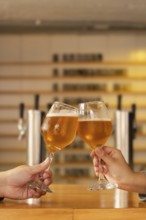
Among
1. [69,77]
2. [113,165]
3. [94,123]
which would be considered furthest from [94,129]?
[69,77]

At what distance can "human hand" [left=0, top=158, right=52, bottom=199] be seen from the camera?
1332 millimetres

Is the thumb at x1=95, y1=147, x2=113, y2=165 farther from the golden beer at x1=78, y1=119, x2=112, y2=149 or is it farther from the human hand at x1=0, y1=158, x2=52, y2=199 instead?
the human hand at x1=0, y1=158, x2=52, y2=199

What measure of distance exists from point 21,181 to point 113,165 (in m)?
0.30

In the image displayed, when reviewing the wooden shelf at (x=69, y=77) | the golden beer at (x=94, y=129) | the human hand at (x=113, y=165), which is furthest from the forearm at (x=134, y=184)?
the wooden shelf at (x=69, y=77)

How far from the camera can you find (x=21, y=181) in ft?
4.39

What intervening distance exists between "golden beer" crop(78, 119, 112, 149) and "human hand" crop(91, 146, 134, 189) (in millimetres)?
49

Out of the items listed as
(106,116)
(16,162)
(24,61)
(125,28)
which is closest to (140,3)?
(125,28)

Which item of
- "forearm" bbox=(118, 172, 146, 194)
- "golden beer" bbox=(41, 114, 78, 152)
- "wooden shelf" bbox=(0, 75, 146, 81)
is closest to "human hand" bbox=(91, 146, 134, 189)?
"forearm" bbox=(118, 172, 146, 194)

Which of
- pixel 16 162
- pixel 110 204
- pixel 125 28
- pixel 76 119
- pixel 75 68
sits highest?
pixel 125 28

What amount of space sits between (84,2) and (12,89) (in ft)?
6.60

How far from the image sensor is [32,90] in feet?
24.5

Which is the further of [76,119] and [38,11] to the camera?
[38,11]

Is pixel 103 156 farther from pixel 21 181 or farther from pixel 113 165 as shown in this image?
pixel 21 181
